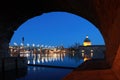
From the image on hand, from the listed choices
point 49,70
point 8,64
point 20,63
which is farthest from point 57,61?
point 8,64

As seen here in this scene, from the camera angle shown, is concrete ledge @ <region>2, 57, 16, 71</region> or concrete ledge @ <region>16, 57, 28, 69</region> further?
concrete ledge @ <region>16, 57, 28, 69</region>

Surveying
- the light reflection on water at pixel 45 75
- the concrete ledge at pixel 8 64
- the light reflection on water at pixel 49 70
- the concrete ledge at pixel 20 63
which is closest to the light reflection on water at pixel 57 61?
the light reflection on water at pixel 49 70

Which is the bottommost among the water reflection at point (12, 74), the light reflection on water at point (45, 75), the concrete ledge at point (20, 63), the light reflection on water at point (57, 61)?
the light reflection on water at point (57, 61)

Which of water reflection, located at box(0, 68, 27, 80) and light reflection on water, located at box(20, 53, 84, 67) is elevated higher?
water reflection, located at box(0, 68, 27, 80)

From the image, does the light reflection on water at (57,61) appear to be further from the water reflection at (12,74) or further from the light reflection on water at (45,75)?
the water reflection at (12,74)

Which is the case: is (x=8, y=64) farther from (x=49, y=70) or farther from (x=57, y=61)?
(x=57, y=61)

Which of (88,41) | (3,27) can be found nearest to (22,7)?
(3,27)

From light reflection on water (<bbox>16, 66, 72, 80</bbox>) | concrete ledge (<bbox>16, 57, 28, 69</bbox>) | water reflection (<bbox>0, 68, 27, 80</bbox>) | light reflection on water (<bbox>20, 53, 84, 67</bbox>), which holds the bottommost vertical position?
light reflection on water (<bbox>20, 53, 84, 67</bbox>)

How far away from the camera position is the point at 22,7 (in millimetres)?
26484

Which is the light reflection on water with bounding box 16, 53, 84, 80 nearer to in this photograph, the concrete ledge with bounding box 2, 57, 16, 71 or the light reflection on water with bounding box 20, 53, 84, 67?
the light reflection on water with bounding box 20, 53, 84, 67

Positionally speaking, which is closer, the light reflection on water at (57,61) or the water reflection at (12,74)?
the water reflection at (12,74)

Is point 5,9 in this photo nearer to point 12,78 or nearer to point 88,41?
point 12,78

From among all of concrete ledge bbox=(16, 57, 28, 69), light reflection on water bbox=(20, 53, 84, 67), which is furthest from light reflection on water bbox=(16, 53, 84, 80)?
concrete ledge bbox=(16, 57, 28, 69)

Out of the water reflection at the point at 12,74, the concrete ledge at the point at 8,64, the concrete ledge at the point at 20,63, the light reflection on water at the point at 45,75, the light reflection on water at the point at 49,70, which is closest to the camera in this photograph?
the water reflection at the point at 12,74
